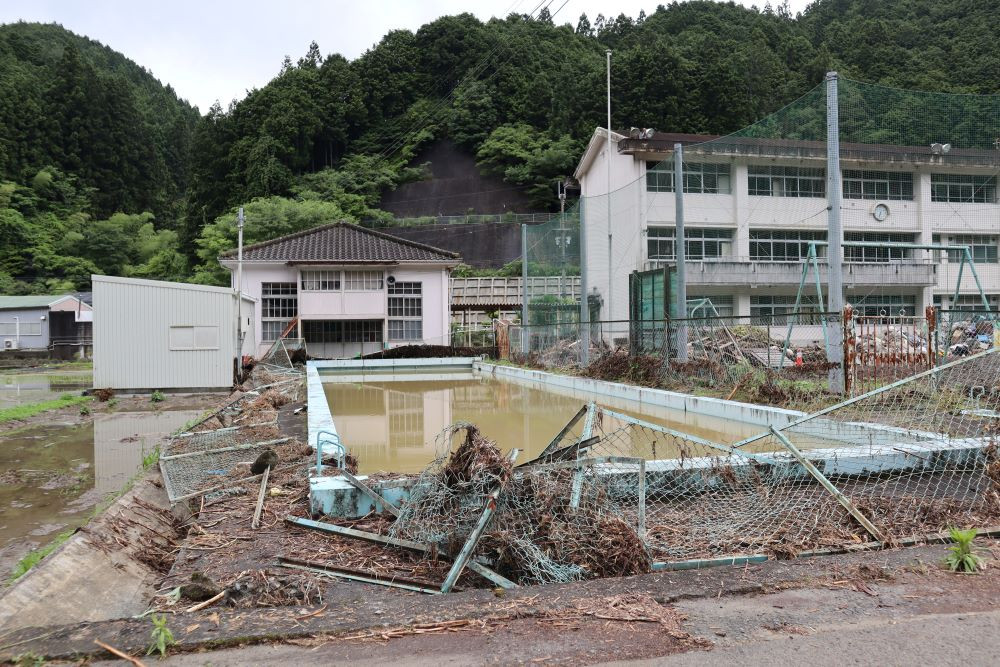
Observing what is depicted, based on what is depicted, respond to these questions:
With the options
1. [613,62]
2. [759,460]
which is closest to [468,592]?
[759,460]

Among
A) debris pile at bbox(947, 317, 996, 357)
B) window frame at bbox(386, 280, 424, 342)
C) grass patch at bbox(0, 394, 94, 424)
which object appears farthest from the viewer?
window frame at bbox(386, 280, 424, 342)

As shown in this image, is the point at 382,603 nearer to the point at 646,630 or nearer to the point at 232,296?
the point at 646,630

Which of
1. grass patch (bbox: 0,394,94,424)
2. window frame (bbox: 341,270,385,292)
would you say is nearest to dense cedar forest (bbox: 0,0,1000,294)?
window frame (bbox: 341,270,385,292)

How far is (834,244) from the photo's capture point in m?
9.18

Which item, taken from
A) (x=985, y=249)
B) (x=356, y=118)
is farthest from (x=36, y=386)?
(x=356, y=118)

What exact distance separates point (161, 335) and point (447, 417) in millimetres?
8191

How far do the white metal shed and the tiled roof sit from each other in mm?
9727

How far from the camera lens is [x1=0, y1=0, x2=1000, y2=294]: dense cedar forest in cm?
4434

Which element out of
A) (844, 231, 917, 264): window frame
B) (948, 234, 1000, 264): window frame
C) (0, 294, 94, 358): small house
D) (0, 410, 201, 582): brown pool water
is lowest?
(0, 410, 201, 582): brown pool water

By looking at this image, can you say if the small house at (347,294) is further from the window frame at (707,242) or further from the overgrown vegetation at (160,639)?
the overgrown vegetation at (160,639)

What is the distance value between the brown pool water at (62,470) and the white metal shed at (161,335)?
3.22 m

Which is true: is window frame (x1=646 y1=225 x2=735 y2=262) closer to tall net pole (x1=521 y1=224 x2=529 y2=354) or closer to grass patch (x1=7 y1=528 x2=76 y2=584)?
tall net pole (x1=521 y1=224 x2=529 y2=354)

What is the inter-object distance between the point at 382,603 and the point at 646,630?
3.64ft

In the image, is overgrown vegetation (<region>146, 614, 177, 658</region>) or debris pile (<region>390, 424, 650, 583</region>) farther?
debris pile (<region>390, 424, 650, 583</region>)
